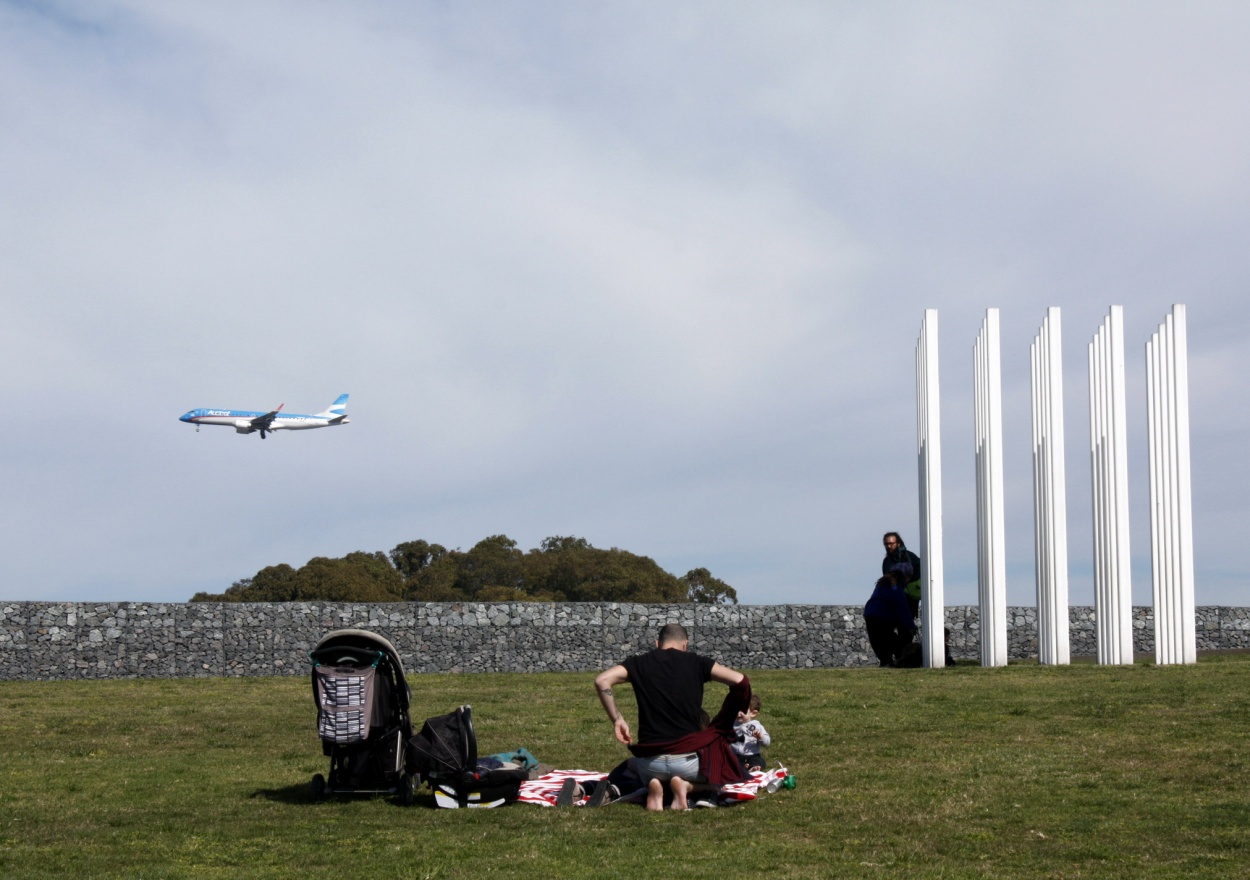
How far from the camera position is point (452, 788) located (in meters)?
8.56

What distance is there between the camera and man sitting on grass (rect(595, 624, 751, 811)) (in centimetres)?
823

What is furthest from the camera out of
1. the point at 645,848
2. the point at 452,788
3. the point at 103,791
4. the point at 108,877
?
the point at 103,791

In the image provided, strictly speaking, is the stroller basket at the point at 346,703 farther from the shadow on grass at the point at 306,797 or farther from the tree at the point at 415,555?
the tree at the point at 415,555

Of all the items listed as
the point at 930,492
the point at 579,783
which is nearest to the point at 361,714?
the point at 579,783

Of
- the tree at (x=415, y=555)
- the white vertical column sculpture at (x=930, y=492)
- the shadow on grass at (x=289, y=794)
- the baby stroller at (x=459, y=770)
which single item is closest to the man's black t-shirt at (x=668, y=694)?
the baby stroller at (x=459, y=770)

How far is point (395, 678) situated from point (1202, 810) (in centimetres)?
498

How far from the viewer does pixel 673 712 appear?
27.2ft

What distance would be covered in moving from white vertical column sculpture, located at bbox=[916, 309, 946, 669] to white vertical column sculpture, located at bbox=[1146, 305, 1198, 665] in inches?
109

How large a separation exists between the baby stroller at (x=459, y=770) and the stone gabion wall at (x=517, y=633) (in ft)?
52.9

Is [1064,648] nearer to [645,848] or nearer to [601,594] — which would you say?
[645,848]

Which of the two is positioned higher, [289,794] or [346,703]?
[346,703]

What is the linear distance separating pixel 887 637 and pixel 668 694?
11.8 meters

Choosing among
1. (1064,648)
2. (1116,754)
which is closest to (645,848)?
(1116,754)

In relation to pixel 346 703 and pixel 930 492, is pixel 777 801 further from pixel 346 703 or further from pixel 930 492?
pixel 930 492
